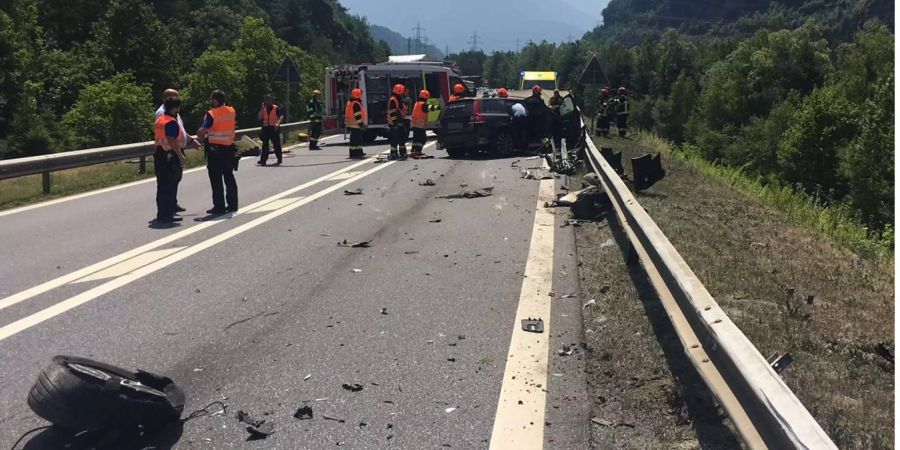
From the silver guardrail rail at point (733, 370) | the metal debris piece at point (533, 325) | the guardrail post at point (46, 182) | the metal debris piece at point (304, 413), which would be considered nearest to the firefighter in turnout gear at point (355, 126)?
the guardrail post at point (46, 182)

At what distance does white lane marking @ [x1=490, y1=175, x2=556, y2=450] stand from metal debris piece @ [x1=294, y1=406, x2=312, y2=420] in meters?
0.91

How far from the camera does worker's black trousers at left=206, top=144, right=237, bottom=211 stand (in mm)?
10516

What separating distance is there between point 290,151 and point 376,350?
702 inches

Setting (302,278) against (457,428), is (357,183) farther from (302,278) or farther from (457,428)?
(457,428)

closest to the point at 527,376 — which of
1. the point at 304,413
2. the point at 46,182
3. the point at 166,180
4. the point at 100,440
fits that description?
the point at 304,413

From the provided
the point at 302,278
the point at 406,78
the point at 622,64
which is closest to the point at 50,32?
the point at 406,78

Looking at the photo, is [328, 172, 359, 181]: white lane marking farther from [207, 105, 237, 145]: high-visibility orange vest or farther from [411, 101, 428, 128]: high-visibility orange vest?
[207, 105, 237, 145]: high-visibility orange vest

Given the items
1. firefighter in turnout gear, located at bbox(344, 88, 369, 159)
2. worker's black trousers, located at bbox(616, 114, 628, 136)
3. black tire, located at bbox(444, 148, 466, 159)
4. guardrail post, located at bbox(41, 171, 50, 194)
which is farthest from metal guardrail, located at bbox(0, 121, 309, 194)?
worker's black trousers, located at bbox(616, 114, 628, 136)

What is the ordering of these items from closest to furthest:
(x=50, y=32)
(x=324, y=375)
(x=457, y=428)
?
(x=457, y=428)
(x=324, y=375)
(x=50, y=32)

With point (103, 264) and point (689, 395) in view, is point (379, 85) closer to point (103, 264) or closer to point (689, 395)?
point (103, 264)

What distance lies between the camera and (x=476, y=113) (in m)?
18.8

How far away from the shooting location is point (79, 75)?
Answer: 46219 millimetres

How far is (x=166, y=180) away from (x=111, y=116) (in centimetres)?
2652

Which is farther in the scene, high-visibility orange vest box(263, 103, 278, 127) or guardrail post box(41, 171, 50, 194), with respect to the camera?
high-visibility orange vest box(263, 103, 278, 127)
